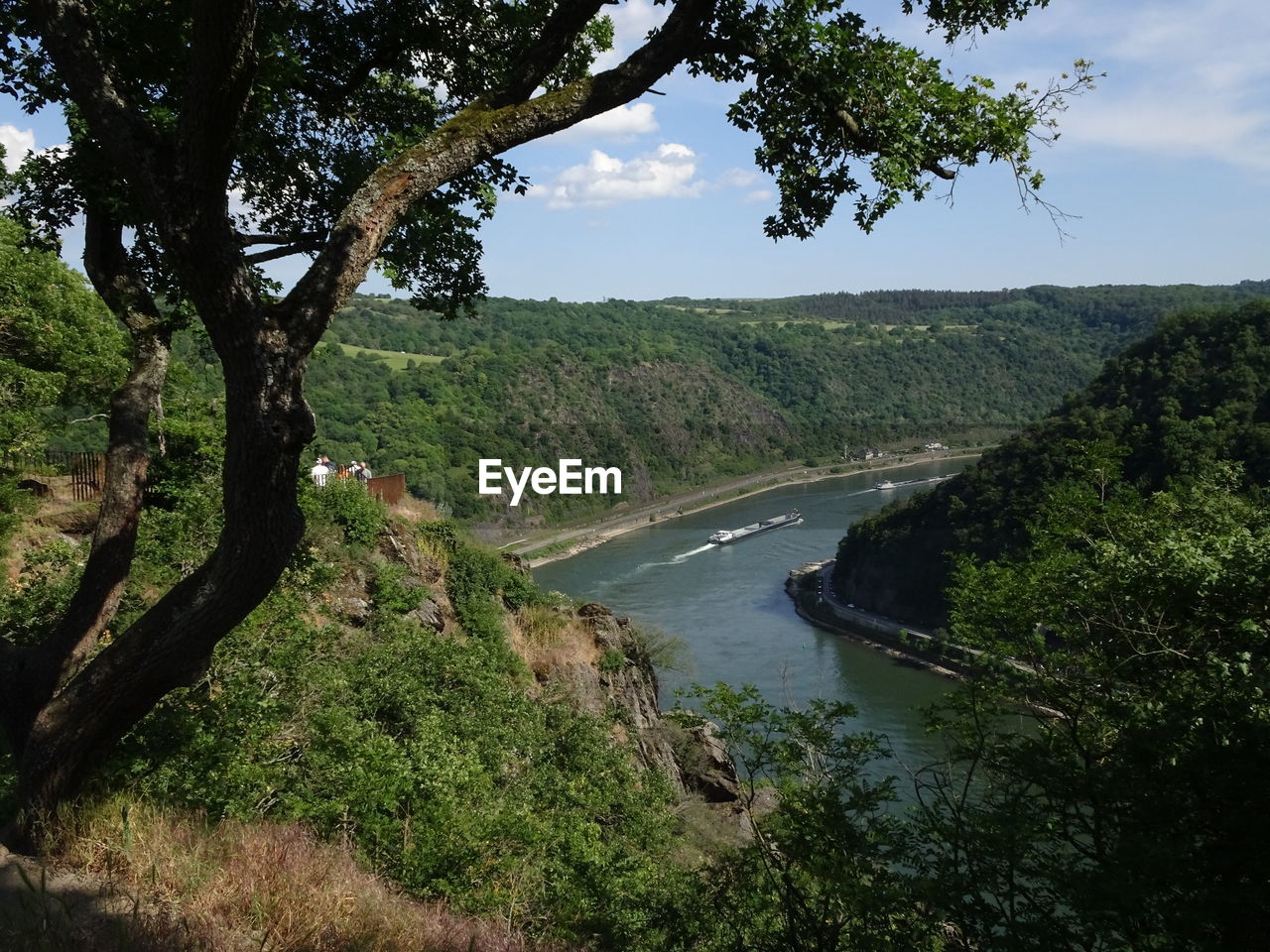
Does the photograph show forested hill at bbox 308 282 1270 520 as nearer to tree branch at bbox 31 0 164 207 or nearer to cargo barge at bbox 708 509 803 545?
cargo barge at bbox 708 509 803 545

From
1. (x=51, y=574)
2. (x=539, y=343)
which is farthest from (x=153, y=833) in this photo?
(x=539, y=343)

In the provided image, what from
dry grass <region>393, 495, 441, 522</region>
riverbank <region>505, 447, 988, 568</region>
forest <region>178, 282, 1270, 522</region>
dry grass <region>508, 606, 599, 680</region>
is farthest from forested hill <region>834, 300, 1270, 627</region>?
forest <region>178, 282, 1270, 522</region>

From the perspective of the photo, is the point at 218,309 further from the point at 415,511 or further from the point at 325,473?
the point at 415,511

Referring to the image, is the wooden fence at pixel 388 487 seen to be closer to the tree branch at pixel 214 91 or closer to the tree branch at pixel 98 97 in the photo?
the tree branch at pixel 98 97

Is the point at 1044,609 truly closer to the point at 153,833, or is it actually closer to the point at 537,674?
the point at 153,833

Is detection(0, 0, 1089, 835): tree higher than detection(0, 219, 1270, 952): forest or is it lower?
higher

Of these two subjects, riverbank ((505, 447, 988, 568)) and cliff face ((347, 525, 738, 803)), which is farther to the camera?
riverbank ((505, 447, 988, 568))

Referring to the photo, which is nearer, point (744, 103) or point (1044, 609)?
point (744, 103)
